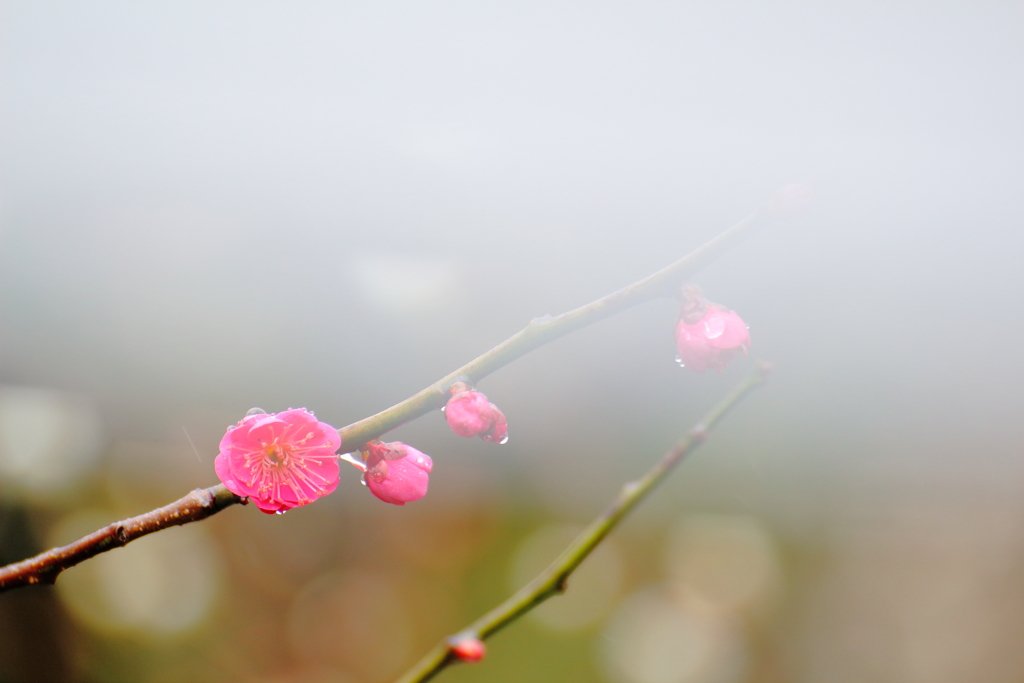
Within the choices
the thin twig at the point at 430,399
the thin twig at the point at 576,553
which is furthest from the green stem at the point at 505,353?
the thin twig at the point at 576,553

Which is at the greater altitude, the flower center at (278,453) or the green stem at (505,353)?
the green stem at (505,353)

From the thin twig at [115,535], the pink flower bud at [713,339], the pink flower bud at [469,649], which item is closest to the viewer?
the pink flower bud at [469,649]

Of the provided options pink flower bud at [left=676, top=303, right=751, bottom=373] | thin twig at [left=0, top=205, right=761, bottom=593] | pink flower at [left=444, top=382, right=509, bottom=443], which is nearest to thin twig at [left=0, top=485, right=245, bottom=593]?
thin twig at [left=0, top=205, right=761, bottom=593]

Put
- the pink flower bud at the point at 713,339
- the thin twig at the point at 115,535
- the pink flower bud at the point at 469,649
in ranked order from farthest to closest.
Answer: the pink flower bud at the point at 713,339 < the thin twig at the point at 115,535 < the pink flower bud at the point at 469,649

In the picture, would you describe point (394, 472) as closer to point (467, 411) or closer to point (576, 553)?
point (467, 411)

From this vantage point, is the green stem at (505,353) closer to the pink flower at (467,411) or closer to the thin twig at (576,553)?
the pink flower at (467,411)

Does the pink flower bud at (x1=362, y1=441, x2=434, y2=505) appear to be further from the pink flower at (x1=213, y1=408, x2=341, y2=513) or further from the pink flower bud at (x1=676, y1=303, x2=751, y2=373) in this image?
the pink flower bud at (x1=676, y1=303, x2=751, y2=373)

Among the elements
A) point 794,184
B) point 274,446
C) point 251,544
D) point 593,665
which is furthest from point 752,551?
point 274,446
